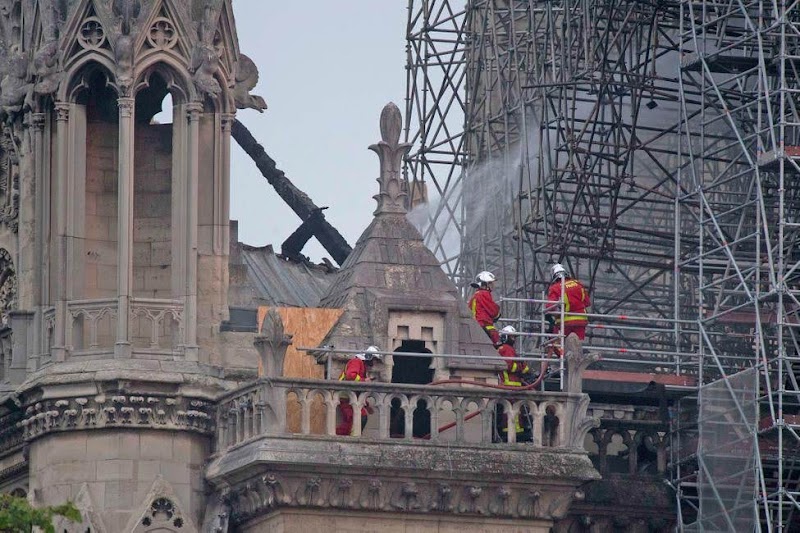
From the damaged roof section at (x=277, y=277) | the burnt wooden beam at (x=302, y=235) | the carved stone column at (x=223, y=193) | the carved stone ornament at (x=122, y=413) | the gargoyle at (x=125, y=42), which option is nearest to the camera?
the carved stone ornament at (x=122, y=413)

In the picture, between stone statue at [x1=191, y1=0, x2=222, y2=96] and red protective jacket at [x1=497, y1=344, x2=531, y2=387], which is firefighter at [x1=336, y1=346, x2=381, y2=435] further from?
stone statue at [x1=191, y1=0, x2=222, y2=96]

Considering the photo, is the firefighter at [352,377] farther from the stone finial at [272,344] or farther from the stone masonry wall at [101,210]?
the stone masonry wall at [101,210]

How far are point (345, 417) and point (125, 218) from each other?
4.26 meters

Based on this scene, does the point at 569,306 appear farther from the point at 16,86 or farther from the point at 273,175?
the point at 273,175

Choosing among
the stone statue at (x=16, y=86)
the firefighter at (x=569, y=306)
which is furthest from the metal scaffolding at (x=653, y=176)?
the stone statue at (x=16, y=86)

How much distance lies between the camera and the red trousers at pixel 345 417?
48.8m

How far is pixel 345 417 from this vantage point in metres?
49.0

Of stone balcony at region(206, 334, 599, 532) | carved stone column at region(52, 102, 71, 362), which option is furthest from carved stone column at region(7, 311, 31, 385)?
stone balcony at region(206, 334, 599, 532)

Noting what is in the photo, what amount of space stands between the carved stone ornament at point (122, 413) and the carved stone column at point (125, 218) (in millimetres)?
878

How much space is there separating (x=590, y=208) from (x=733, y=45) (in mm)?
10455

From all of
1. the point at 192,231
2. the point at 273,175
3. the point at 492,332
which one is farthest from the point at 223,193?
the point at 273,175

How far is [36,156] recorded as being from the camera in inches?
2005

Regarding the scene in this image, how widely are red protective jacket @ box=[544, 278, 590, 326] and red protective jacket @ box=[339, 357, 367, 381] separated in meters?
4.27

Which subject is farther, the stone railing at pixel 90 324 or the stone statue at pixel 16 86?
the stone statue at pixel 16 86
